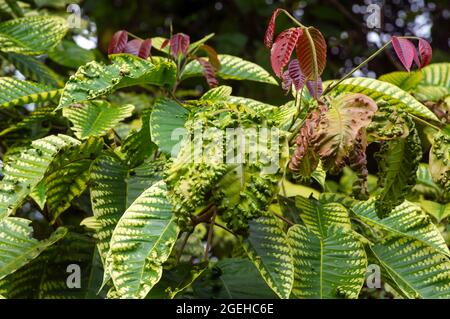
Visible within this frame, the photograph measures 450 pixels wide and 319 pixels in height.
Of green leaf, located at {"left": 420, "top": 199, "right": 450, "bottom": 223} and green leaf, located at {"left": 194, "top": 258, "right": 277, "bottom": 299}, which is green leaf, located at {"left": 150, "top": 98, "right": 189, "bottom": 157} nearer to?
green leaf, located at {"left": 194, "top": 258, "right": 277, "bottom": 299}

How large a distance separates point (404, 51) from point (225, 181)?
45cm

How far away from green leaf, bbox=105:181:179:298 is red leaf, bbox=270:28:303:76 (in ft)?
0.87

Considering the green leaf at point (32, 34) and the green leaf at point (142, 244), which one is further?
the green leaf at point (32, 34)

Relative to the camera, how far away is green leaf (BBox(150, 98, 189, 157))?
44.3 inches

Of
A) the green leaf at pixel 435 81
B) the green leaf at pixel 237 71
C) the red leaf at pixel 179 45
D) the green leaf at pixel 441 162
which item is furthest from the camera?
the green leaf at pixel 435 81

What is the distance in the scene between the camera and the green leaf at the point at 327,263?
1.08 meters

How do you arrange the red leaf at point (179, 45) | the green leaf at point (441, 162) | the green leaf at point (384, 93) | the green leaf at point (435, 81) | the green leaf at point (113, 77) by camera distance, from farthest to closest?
the green leaf at point (435, 81) < the red leaf at point (179, 45) < the green leaf at point (384, 93) < the green leaf at point (113, 77) < the green leaf at point (441, 162)

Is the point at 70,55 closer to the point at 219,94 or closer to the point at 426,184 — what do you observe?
the point at 219,94

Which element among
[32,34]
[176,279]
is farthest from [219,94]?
[32,34]

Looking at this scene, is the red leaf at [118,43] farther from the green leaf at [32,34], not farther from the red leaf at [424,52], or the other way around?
the red leaf at [424,52]

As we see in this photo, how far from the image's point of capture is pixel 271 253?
3.64ft

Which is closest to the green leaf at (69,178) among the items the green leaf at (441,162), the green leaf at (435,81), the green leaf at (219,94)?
the green leaf at (219,94)

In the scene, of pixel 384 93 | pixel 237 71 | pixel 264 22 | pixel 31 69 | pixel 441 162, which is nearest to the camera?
pixel 441 162

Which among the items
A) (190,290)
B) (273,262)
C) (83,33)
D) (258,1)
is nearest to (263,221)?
(273,262)
